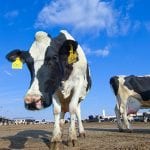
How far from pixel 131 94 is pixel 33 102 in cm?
1113

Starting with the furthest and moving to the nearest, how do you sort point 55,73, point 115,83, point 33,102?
point 115,83
point 55,73
point 33,102

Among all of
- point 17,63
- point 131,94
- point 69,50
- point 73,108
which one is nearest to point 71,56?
point 69,50

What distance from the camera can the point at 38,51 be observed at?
39.0 feet

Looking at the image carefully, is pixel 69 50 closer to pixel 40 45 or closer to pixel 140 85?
pixel 40 45

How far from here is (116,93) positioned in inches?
831

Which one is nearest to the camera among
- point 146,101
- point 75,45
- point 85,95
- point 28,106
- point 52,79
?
point 28,106

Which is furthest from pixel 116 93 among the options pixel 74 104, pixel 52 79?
pixel 52 79

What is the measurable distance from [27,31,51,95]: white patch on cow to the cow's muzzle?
199 mm

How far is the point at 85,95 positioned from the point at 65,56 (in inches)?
160

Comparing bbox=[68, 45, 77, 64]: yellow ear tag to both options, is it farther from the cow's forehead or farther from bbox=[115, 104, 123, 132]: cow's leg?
bbox=[115, 104, 123, 132]: cow's leg

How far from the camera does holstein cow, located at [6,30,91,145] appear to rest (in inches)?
421

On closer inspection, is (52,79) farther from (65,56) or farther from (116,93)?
(116,93)

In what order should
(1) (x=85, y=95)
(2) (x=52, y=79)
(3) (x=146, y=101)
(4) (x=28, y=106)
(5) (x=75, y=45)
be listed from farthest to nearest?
(3) (x=146, y=101)
(1) (x=85, y=95)
(5) (x=75, y=45)
(2) (x=52, y=79)
(4) (x=28, y=106)

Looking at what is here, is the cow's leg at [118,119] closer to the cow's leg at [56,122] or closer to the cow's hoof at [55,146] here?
the cow's leg at [56,122]
